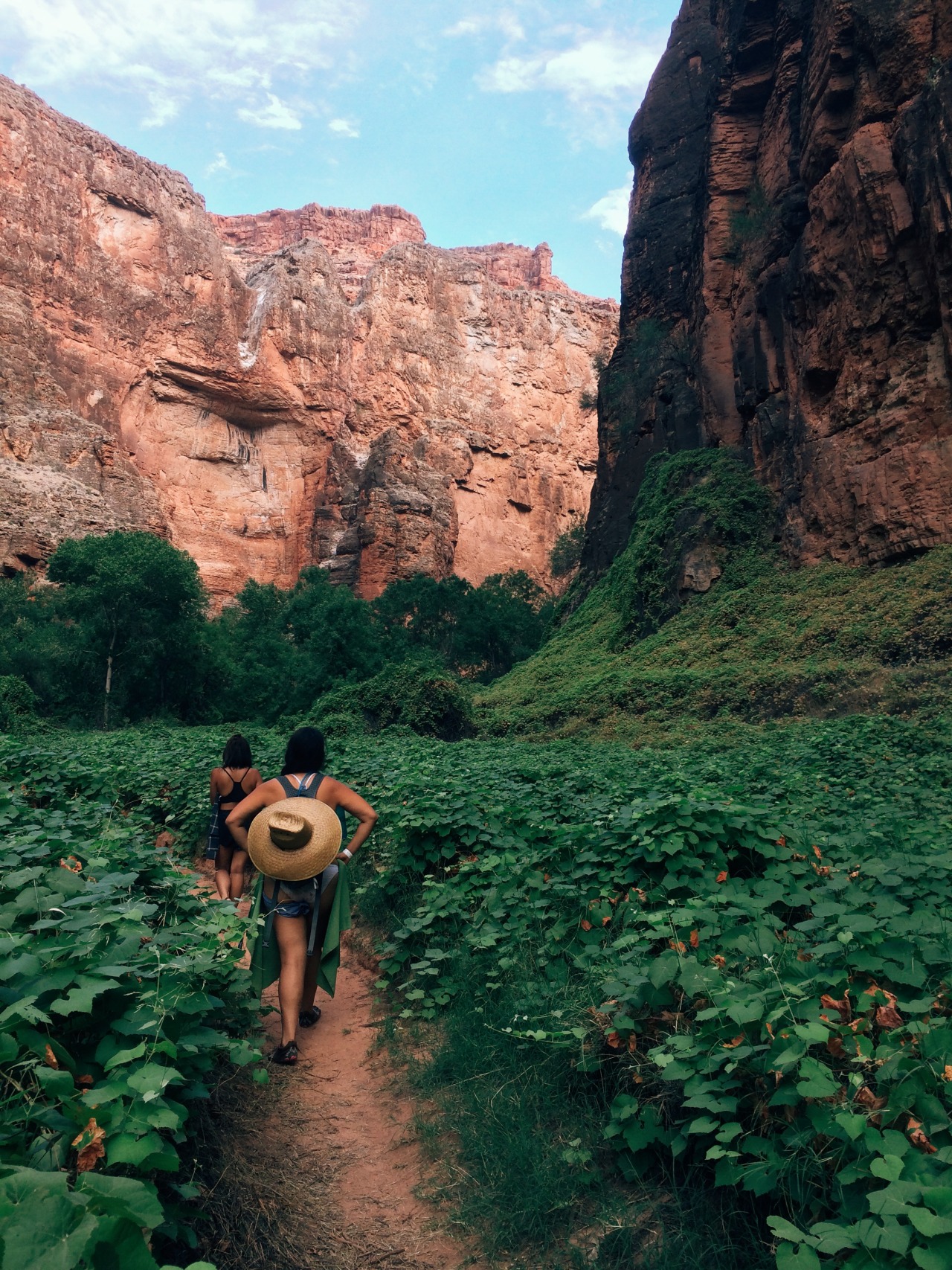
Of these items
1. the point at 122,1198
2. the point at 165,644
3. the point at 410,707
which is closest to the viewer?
the point at 122,1198

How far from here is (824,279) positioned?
1822cm

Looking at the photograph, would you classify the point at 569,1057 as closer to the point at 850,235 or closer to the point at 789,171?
the point at 850,235

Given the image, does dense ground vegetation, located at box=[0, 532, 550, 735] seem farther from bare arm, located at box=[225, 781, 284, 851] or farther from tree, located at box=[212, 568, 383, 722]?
bare arm, located at box=[225, 781, 284, 851]

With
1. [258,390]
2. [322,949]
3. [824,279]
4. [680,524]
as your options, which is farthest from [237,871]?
[258,390]

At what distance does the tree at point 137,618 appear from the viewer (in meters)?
29.5

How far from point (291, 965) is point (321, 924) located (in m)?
0.26

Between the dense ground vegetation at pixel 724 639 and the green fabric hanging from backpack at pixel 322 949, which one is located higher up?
the dense ground vegetation at pixel 724 639

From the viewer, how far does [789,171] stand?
21.0 meters

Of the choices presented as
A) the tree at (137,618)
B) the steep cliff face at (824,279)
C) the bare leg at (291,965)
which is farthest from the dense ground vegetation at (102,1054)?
the tree at (137,618)

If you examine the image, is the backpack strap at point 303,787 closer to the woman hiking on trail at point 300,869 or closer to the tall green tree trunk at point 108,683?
the woman hiking on trail at point 300,869

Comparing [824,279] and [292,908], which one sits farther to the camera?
[824,279]

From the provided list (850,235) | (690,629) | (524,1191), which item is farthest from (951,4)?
(524,1191)

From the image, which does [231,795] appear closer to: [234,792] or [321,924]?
[234,792]

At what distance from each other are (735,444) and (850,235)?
6554 mm
